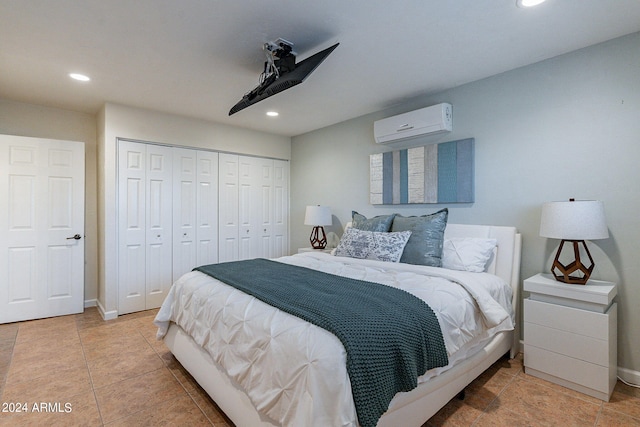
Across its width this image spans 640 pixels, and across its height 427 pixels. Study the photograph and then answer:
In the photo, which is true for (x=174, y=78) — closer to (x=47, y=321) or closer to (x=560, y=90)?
(x=47, y=321)

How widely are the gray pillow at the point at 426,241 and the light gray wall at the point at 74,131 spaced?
378 centimetres

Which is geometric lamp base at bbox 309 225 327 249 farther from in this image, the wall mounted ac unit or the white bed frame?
the white bed frame

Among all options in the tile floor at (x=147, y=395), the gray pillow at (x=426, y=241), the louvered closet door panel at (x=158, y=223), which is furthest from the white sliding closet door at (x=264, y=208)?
the gray pillow at (x=426, y=241)

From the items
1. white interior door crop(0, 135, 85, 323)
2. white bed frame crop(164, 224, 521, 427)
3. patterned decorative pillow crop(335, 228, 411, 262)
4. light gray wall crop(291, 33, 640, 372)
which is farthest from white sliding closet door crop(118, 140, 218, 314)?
light gray wall crop(291, 33, 640, 372)

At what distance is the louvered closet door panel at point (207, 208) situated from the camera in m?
4.16

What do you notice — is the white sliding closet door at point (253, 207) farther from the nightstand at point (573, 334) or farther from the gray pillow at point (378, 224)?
the nightstand at point (573, 334)

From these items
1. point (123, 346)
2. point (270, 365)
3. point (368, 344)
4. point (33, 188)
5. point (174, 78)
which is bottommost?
point (123, 346)

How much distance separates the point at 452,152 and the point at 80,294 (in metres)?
4.45

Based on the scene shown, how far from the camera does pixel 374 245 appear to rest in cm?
291

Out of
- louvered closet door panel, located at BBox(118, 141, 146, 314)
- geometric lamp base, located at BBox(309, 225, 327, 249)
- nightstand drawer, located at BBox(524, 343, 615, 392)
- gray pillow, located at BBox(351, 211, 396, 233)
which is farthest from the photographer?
geometric lamp base, located at BBox(309, 225, 327, 249)

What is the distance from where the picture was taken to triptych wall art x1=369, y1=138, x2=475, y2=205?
2994mm

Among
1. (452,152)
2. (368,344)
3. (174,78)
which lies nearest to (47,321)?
(174,78)

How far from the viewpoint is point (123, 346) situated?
9.16 feet

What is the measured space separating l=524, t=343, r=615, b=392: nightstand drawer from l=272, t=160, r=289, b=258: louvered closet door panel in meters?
3.51
